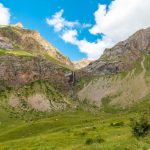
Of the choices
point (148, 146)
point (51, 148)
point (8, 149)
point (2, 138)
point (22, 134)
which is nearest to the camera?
point (148, 146)

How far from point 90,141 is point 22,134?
133 meters

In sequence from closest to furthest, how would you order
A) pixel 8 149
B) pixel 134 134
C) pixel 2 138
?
pixel 134 134
pixel 8 149
pixel 2 138

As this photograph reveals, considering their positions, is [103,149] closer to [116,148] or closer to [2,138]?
[116,148]

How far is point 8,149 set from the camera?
75.4 metres

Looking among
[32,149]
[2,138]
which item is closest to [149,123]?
[32,149]

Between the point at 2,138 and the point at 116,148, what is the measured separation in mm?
139971

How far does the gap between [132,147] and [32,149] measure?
101 ft

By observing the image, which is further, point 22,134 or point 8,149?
point 22,134

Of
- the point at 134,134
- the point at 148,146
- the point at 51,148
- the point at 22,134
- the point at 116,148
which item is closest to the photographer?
the point at 148,146

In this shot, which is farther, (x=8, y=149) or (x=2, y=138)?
(x=2, y=138)

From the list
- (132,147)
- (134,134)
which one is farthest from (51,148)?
(132,147)

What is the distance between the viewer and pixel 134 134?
2212 inches

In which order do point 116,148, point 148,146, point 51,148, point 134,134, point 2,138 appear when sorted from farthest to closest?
point 2,138, point 51,148, point 134,134, point 116,148, point 148,146

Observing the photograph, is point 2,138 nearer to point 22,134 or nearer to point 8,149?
point 22,134
